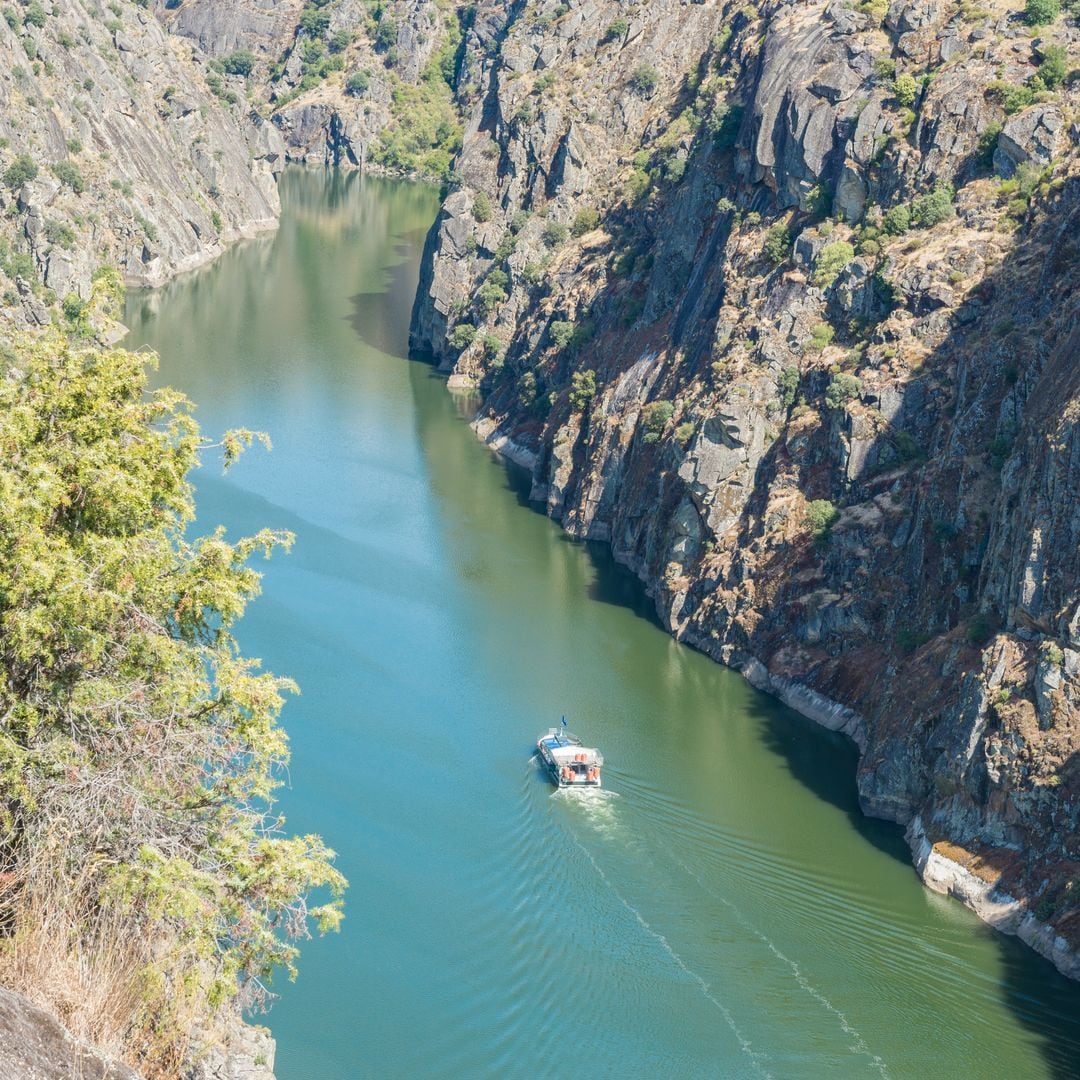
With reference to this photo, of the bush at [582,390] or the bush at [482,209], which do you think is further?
the bush at [482,209]

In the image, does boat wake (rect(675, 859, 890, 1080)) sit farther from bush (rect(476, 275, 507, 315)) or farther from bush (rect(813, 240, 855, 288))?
bush (rect(476, 275, 507, 315))

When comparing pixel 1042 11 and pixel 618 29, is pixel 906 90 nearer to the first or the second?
pixel 1042 11

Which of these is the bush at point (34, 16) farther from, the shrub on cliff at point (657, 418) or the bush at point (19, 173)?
the shrub on cliff at point (657, 418)

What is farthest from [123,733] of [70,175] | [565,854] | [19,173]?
[70,175]

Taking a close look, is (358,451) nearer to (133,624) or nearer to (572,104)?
(572,104)

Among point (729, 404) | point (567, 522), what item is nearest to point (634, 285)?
point (567, 522)


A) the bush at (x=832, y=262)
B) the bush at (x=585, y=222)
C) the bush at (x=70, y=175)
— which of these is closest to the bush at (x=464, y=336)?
the bush at (x=585, y=222)

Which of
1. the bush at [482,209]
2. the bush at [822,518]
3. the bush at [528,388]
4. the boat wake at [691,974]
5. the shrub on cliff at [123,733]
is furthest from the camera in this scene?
the bush at [482,209]
